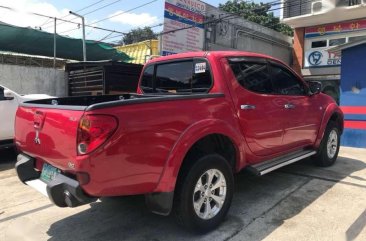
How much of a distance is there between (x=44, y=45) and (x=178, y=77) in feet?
30.1

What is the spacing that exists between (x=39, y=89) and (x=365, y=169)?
954cm

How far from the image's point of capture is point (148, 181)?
3186 mm

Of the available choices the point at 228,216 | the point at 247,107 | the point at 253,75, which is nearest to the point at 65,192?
the point at 228,216

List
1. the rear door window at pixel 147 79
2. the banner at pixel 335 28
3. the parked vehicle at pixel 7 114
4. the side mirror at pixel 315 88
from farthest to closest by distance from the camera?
the banner at pixel 335 28, the parked vehicle at pixel 7 114, the side mirror at pixel 315 88, the rear door window at pixel 147 79

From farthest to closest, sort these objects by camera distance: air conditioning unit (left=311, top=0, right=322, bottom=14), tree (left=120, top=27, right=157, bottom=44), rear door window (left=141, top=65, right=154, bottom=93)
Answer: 1. tree (left=120, top=27, right=157, bottom=44)
2. air conditioning unit (left=311, top=0, right=322, bottom=14)
3. rear door window (left=141, top=65, right=154, bottom=93)

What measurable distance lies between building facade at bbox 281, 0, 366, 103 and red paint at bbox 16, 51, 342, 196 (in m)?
11.8

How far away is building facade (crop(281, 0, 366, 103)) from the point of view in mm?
15070

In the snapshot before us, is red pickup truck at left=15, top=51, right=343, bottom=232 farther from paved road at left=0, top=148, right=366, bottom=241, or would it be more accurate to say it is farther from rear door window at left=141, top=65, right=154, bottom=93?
paved road at left=0, top=148, right=366, bottom=241

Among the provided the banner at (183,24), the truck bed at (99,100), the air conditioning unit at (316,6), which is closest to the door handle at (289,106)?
the truck bed at (99,100)

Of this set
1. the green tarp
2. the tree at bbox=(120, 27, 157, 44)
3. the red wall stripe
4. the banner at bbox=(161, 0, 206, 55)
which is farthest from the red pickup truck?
the tree at bbox=(120, 27, 157, 44)

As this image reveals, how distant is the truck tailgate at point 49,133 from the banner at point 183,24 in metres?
10.1

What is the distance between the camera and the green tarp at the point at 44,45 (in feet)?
36.7

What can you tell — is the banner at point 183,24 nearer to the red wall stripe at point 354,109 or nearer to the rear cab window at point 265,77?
the red wall stripe at point 354,109

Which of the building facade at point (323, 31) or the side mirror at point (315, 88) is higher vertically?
the building facade at point (323, 31)
